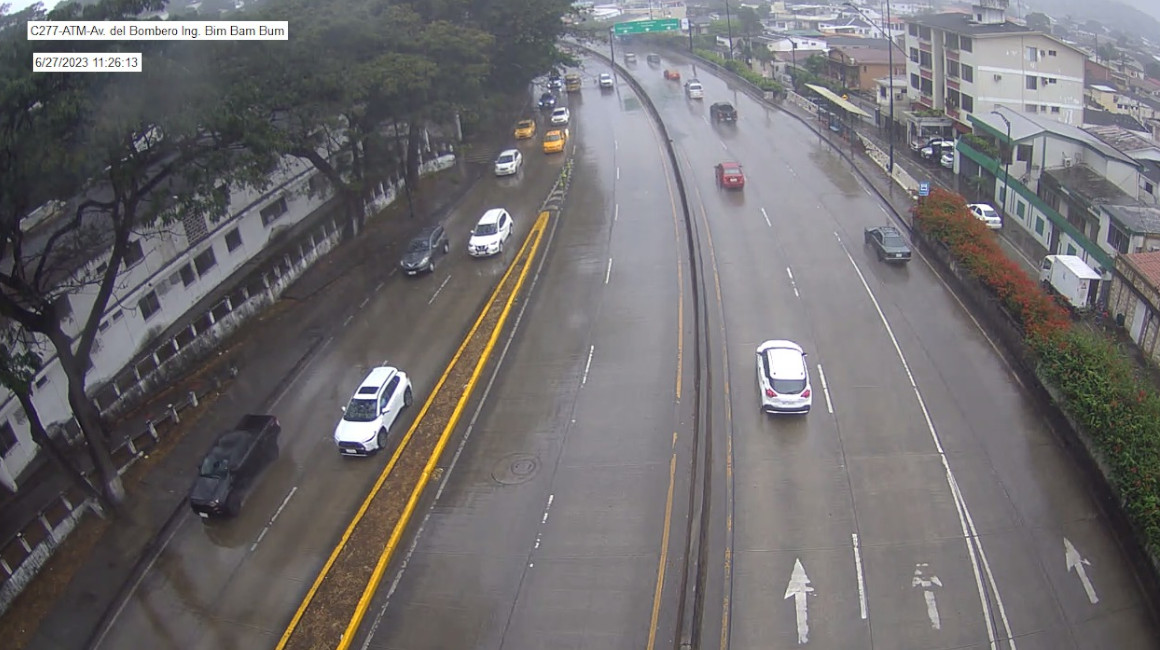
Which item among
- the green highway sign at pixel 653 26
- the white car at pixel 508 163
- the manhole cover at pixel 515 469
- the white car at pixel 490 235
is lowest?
the manhole cover at pixel 515 469

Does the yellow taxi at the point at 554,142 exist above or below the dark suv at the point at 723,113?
below

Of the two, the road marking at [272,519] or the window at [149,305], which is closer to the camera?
the road marking at [272,519]

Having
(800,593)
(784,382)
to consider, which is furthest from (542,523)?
(784,382)

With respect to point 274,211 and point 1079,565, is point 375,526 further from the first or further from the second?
point 274,211

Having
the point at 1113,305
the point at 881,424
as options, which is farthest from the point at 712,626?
the point at 1113,305

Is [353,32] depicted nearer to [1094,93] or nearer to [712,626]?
[712,626]

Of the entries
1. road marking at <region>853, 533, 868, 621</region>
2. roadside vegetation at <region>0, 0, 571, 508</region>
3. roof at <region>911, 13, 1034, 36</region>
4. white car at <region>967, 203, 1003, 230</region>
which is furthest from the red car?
road marking at <region>853, 533, 868, 621</region>

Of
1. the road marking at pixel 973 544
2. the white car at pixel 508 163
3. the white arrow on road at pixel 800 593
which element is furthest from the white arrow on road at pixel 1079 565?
the white car at pixel 508 163

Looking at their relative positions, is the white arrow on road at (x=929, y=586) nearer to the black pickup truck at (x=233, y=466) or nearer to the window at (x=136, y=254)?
the black pickup truck at (x=233, y=466)
